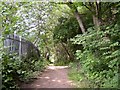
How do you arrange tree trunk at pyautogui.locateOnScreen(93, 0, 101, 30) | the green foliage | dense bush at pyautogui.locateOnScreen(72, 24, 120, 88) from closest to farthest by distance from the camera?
dense bush at pyautogui.locateOnScreen(72, 24, 120, 88) < tree trunk at pyautogui.locateOnScreen(93, 0, 101, 30) < the green foliage

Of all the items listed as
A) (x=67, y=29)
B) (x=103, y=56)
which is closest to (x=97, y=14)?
(x=103, y=56)

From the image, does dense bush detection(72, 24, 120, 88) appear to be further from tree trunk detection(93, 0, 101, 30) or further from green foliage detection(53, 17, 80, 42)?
green foliage detection(53, 17, 80, 42)

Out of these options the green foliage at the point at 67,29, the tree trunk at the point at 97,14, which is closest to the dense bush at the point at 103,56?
the tree trunk at the point at 97,14

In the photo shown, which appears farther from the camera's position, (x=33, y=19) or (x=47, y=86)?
(x=33, y=19)

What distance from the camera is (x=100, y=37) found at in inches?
269

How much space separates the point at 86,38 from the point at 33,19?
11.3 metres

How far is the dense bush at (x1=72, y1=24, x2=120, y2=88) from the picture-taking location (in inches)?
227

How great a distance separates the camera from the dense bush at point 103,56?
18.9 ft

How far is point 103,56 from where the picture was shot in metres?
7.00

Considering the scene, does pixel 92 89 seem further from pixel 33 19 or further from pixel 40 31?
pixel 40 31

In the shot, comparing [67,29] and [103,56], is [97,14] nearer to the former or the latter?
[103,56]

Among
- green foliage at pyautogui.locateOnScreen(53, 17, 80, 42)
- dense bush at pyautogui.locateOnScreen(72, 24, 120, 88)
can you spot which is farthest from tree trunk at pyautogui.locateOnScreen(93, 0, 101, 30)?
green foliage at pyautogui.locateOnScreen(53, 17, 80, 42)

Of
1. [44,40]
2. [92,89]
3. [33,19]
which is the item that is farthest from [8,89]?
[44,40]

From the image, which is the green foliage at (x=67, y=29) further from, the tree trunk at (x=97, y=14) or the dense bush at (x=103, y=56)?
the dense bush at (x=103, y=56)
